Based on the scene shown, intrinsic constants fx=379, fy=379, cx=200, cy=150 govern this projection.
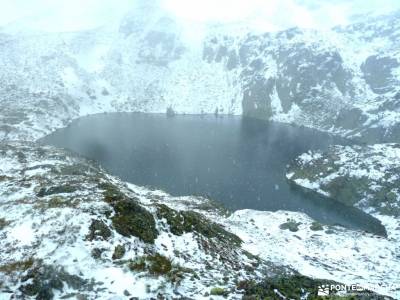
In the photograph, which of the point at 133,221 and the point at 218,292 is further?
the point at 133,221

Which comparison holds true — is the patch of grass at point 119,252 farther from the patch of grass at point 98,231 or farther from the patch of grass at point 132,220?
the patch of grass at point 132,220

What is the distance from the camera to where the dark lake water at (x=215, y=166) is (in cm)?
11088

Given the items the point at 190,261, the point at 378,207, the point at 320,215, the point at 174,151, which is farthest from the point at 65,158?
the point at 378,207

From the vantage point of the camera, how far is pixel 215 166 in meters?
142

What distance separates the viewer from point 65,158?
4279 inches

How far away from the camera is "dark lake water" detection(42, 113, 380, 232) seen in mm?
110875

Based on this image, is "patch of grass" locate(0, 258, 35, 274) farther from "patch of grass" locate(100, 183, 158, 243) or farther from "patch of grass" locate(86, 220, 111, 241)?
"patch of grass" locate(100, 183, 158, 243)

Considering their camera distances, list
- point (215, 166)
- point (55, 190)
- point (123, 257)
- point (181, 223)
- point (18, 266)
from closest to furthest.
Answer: point (18, 266) → point (123, 257) → point (181, 223) → point (55, 190) → point (215, 166)

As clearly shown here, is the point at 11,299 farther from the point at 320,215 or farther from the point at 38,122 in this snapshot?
the point at 38,122

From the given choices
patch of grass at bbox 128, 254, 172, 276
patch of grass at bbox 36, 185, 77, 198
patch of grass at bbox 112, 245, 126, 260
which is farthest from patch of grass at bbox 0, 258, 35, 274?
patch of grass at bbox 36, 185, 77, 198

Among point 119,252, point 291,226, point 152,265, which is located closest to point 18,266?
point 119,252

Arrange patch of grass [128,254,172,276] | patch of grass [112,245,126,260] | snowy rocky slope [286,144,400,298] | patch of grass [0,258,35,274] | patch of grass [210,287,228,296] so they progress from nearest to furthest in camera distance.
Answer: patch of grass [210,287,228,296] → patch of grass [0,258,35,274] → patch of grass [128,254,172,276] → patch of grass [112,245,126,260] → snowy rocky slope [286,144,400,298]

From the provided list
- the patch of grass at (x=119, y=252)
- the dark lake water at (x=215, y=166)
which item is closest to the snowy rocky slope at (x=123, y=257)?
the patch of grass at (x=119, y=252)

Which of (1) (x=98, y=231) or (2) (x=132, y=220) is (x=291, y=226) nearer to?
(2) (x=132, y=220)
